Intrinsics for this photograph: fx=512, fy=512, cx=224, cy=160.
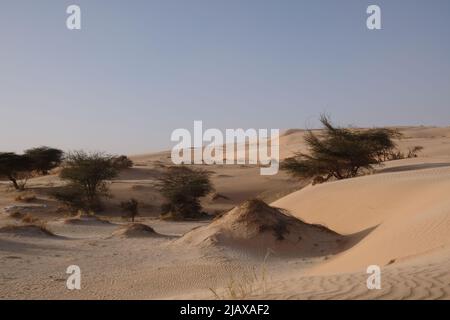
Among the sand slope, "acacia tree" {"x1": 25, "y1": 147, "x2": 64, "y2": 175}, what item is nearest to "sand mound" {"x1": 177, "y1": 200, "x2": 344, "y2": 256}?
the sand slope

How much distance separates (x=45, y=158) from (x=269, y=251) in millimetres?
40471

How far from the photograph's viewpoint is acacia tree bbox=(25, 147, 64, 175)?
48706mm

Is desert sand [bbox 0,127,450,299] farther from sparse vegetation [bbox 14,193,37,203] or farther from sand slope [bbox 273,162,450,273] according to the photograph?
sparse vegetation [bbox 14,193,37,203]

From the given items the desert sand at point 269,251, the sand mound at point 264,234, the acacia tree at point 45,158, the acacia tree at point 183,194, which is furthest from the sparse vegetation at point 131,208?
the acacia tree at point 45,158

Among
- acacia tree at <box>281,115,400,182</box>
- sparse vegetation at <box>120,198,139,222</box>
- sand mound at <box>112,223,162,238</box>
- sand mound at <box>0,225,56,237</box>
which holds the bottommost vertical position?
sparse vegetation at <box>120,198,139,222</box>

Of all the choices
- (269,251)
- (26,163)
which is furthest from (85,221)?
(26,163)

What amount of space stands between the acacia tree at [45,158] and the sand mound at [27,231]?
32.1 metres

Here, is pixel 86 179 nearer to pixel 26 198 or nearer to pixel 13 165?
pixel 26 198

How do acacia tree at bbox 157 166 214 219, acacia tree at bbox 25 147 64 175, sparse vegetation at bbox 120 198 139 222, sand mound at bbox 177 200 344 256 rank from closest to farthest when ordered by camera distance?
sand mound at bbox 177 200 344 256
sparse vegetation at bbox 120 198 139 222
acacia tree at bbox 157 166 214 219
acacia tree at bbox 25 147 64 175

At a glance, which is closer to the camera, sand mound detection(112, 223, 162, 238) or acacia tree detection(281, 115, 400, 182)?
sand mound detection(112, 223, 162, 238)

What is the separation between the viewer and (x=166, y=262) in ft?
42.4

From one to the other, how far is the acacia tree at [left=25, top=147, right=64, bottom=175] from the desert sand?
25.6 m

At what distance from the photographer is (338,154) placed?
86.7ft

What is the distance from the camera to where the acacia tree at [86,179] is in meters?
30.1
